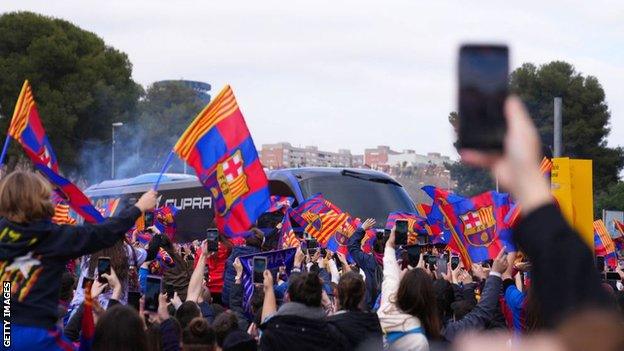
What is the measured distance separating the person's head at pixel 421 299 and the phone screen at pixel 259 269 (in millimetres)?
1888

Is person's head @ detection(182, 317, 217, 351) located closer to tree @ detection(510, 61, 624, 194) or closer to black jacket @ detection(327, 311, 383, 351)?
black jacket @ detection(327, 311, 383, 351)

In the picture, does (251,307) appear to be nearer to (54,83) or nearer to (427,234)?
(427,234)

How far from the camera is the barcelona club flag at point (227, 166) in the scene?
30.0 ft

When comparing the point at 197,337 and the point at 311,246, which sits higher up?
the point at 197,337

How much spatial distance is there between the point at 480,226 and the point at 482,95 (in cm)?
1041

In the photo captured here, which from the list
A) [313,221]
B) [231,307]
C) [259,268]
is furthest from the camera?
[313,221]

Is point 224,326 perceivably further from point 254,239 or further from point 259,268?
point 254,239

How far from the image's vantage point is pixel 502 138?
1.53 m

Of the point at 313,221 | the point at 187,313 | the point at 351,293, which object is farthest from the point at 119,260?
the point at 313,221

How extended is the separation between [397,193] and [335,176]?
4.43 ft

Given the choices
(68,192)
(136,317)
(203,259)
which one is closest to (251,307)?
(203,259)

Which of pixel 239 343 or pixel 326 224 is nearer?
pixel 239 343

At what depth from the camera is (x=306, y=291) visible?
558cm

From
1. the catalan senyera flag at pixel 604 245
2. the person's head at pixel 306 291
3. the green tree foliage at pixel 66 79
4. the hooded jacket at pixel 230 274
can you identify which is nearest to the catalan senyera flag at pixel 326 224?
the catalan senyera flag at pixel 604 245
